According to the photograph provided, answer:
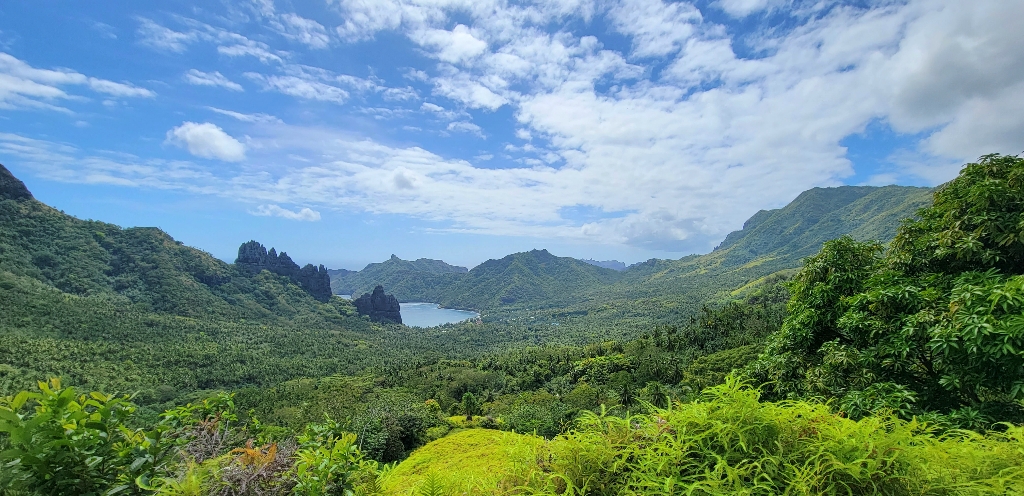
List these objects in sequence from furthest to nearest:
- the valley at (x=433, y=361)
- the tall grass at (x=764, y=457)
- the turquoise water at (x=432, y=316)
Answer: the turquoise water at (x=432, y=316) → the valley at (x=433, y=361) → the tall grass at (x=764, y=457)

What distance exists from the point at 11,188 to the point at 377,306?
256 feet

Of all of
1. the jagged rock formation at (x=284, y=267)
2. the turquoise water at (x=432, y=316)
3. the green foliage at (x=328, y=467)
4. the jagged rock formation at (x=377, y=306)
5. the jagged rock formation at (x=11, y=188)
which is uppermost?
the jagged rock formation at (x=11, y=188)

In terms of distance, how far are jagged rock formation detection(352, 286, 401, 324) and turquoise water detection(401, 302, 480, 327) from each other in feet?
86.5

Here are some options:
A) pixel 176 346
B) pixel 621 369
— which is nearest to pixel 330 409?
pixel 621 369

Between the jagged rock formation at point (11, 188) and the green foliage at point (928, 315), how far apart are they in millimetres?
125133

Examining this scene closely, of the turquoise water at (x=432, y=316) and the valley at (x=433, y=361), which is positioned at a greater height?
the valley at (x=433, y=361)

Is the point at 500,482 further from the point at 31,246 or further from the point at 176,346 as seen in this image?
the point at 31,246

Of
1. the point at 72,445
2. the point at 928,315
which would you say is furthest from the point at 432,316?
the point at 72,445

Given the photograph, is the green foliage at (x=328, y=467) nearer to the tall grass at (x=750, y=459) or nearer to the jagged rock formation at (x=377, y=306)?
the tall grass at (x=750, y=459)

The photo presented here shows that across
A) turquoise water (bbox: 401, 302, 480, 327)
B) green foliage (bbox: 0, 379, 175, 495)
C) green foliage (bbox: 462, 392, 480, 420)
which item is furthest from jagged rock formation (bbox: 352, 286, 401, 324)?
green foliage (bbox: 0, 379, 175, 495)

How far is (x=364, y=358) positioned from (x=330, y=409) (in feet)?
133

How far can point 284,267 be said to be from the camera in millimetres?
120562

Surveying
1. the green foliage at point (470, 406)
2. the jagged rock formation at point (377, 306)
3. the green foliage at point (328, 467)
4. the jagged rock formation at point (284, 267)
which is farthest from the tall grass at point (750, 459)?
the jagged rock formation at point (284, 267)

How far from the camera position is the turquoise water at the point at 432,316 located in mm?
156913
